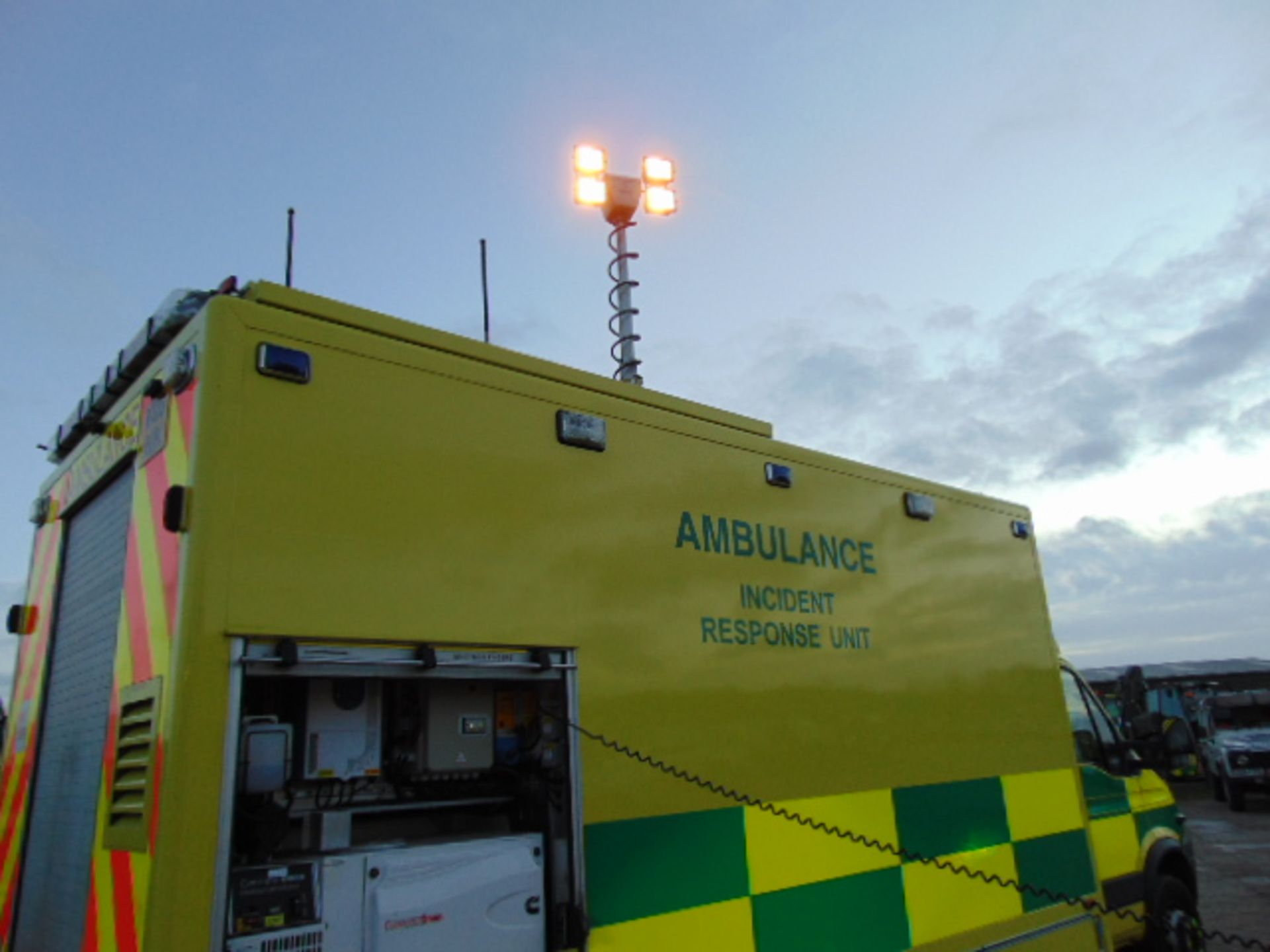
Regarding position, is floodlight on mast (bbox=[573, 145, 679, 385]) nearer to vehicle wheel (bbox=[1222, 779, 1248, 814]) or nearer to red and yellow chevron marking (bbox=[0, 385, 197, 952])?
red and yellow chevron marking (bbox=[0, 385, 197, 952])

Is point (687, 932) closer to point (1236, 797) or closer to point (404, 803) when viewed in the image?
point (404, 803)

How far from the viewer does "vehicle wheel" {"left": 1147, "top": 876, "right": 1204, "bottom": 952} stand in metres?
5.09

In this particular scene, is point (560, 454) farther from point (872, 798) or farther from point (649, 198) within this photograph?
point (649, 198)

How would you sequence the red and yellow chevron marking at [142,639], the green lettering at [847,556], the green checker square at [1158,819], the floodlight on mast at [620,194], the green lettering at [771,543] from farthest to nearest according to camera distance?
1. the floodlight on mast at [620,194]
2. the green checker square at [1158,819]
3. the green lettering at [847,556]
4. the green lettering at [771,543]
5. the red and yellow chevron marking at [142,639]

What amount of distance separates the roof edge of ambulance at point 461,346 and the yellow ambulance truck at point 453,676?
0.01 meters

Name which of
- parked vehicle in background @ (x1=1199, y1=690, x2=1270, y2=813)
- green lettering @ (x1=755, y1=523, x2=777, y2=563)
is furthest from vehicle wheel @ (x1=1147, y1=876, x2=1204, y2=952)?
parked vehicle in background @ (x1=1199, y1=690, x2=1270, y2=813)

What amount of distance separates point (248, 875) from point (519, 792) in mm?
837

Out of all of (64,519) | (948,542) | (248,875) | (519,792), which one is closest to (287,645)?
(248,875)

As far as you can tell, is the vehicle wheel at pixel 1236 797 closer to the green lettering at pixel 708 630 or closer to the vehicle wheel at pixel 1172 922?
the vehicle wheel at pixel 1172 922

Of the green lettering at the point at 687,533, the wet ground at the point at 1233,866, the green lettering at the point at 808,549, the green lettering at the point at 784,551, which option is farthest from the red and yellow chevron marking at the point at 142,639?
the wet ground at the point at 1233,866

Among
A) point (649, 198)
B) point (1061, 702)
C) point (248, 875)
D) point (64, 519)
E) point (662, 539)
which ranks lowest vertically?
point (248, 875)

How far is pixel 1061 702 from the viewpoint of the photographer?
5.11 m

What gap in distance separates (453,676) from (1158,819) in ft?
15.4

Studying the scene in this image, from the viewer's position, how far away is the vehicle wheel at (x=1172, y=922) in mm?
5086
